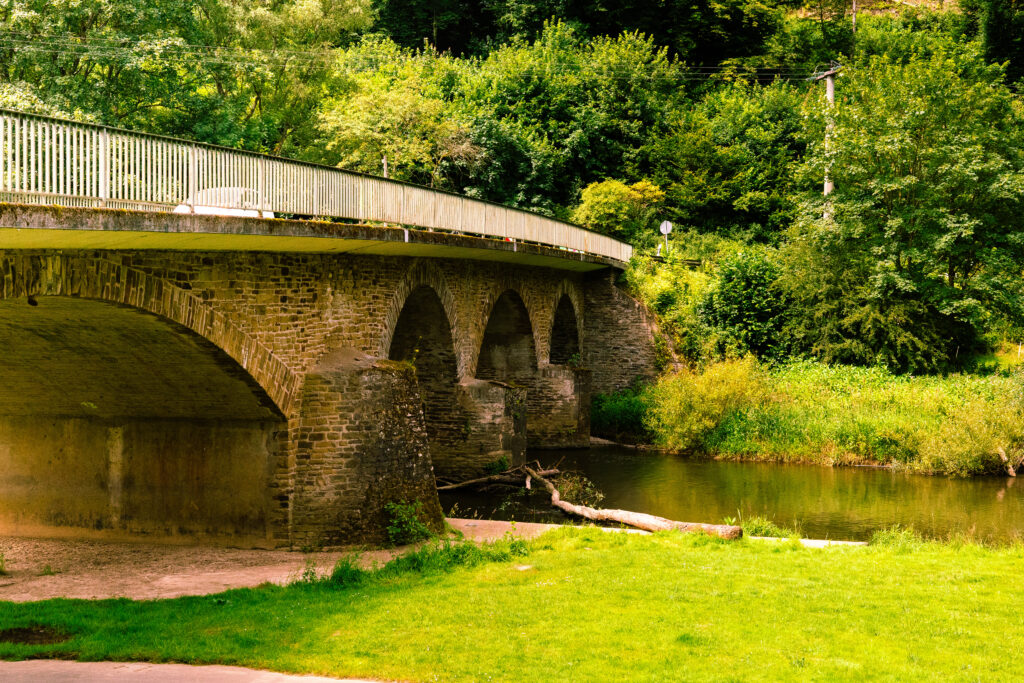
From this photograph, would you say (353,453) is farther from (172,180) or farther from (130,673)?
(130,673)

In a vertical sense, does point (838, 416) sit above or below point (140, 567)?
above

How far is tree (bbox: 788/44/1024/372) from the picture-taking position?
2872 cm

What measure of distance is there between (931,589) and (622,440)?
19211 mm

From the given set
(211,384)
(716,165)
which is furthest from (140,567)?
(716,165)

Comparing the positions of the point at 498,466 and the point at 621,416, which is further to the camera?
the point at 621,416

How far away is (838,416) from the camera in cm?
2673

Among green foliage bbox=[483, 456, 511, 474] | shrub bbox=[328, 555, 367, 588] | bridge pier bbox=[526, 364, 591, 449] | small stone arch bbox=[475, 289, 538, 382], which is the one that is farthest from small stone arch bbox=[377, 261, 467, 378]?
bridge pier bbox=[526, 364, 591, 449]

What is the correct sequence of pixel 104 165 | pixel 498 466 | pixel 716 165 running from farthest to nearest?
1. pixel 716 165
2. pixel 498 466
3. pixel 104 165

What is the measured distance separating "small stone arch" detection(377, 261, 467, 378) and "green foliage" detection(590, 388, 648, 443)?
866 centimetres

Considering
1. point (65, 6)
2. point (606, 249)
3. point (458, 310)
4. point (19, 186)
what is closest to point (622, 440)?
point (606, 249)

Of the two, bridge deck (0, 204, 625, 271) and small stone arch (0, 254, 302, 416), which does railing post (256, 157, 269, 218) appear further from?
small stone arch (0, 254, 302, 416)

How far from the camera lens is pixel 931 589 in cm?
1124

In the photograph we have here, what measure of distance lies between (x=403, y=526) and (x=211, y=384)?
344 centimetres

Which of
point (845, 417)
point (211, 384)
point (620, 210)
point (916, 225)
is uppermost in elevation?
point (620, 210)
